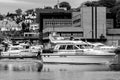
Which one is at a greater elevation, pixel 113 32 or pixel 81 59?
pixel 113 32

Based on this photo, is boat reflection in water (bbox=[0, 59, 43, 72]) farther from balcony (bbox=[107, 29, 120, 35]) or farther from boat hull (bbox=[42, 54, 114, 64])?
balcony (bbox=[107, 29, 120, 35])

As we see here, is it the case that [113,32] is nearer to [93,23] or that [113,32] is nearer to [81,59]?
[93,23]

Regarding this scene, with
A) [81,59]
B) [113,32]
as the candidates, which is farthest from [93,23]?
[81,59]

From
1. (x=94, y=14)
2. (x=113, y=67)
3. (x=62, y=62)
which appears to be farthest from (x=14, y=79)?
(x=94, y=14)

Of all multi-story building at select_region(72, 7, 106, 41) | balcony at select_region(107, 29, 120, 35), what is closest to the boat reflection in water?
multi-story building at select_region(72, 7, 106, 41)

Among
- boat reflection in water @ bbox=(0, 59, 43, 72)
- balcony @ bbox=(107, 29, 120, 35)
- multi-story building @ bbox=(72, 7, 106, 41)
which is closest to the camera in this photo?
boat reflection in water @ bbox=(0, 59, 43, 72)

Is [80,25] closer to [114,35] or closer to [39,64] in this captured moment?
[114,35]

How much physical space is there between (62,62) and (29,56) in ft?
54.7

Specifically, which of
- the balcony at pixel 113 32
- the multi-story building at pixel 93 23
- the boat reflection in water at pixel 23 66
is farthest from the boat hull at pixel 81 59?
the balcony at pixel 113 32

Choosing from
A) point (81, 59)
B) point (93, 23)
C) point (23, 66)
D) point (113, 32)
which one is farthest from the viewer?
point (113, 32)

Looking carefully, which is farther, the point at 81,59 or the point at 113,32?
the point at 113,32

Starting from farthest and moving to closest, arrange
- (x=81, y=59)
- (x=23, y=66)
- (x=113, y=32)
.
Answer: (x=113, y=32), (x=81, y=59), (x=23, y=66)

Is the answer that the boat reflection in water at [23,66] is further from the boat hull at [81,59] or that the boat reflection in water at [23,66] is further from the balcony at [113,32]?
the balcony at [113,32]

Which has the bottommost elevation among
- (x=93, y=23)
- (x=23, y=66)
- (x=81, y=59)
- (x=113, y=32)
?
(x=23, y=66)
